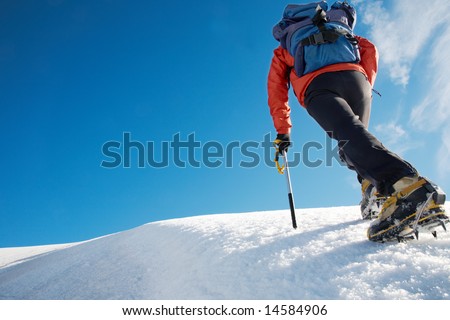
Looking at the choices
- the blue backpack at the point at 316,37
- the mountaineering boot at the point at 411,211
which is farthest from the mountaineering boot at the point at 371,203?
the blue backpack at the point at 316,37

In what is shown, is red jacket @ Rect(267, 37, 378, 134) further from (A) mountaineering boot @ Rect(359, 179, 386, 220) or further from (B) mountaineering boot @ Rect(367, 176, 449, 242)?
(B) mountaineering boot @ Rect(367, 176, 449, 242)

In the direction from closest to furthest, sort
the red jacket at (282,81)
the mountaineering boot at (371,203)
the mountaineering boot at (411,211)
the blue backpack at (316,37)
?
the mountaineering boot at (411,211) < the blue backpack at (316,37) < the mountaineering boot at (371,203) < the red jacket at (282,81)

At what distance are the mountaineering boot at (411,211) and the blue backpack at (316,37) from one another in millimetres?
1386

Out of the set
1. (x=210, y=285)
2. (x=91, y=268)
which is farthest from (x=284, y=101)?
(x=91, y=268)

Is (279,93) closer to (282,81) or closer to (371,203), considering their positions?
(282,81)

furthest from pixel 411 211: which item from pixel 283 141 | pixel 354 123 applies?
pixel 283 141

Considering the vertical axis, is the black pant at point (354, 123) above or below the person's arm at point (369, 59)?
below

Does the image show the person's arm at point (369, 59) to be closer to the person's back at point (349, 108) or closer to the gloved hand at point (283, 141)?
the person's back at point (349, 108)

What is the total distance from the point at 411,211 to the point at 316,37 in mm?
1791

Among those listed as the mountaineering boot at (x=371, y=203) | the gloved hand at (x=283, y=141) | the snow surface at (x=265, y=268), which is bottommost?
the snow surface at (x=265, y=268)

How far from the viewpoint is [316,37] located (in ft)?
8.87

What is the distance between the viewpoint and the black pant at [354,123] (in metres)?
1.98
